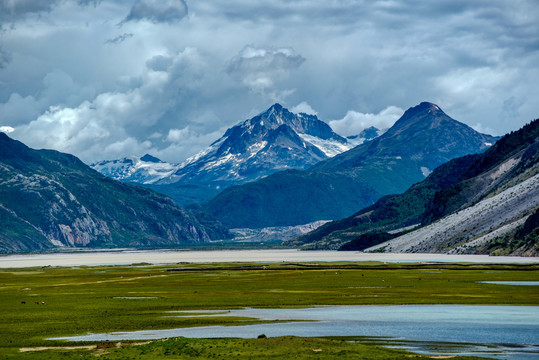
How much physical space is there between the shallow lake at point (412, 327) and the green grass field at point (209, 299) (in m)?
5.08

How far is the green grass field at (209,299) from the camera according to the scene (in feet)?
227

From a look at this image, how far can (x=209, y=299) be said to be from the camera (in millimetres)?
120125

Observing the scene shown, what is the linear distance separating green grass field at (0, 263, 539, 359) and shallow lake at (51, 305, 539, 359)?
5.08m

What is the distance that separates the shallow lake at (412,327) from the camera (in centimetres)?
7156

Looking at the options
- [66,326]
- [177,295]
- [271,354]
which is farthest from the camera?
[177,295]

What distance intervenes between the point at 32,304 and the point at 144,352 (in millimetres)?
54473

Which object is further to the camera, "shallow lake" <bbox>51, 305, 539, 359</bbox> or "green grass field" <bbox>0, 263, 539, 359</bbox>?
"shallow lake" <bbox>51, 305, 539, 359</bbox>

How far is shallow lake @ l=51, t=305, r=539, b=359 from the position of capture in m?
71.6

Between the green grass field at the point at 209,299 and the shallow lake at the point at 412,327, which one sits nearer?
the green grass field at the point at 209,299

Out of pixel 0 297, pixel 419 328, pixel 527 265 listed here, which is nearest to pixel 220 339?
pixel 419 328

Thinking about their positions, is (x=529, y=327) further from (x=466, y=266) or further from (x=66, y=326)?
(x=466, y=266)

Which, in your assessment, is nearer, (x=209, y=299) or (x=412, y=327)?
(x=412, y=327)

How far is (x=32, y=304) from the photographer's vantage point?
116375 mm

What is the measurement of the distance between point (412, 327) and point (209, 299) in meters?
44.7
